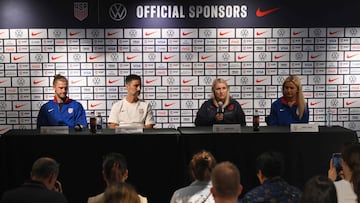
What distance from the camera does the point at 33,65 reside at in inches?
266

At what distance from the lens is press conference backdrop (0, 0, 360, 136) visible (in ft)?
22.1

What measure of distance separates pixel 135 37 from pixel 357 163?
391 cm

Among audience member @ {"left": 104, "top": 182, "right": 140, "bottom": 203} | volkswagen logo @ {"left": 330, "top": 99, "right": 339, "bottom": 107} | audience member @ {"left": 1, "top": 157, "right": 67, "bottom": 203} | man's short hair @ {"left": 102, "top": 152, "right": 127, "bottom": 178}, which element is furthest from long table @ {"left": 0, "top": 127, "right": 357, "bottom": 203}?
volkswagen logo @ {"left": 330, "top": 99, "right": 339, "bottom": 107}

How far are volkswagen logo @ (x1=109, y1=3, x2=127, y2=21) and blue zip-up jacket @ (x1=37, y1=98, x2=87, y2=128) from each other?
1406mm

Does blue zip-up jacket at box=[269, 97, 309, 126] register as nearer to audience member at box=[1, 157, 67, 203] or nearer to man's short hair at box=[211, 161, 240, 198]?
man's short hair at box=[211, 161, 240, 198]

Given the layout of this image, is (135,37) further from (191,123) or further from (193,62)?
(191,123)

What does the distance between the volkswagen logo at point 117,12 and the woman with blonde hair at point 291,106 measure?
2.33 metres

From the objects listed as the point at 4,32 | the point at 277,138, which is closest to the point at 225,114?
the point at 277,138

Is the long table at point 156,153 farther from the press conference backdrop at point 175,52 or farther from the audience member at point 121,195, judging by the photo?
the press conference backdrop at point 175,52

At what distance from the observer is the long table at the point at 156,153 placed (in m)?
4.60

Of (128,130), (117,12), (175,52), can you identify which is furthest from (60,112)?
(175,52)

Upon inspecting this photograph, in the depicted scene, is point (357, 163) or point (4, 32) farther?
point (4, 32)

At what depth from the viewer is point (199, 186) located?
11.4 feet

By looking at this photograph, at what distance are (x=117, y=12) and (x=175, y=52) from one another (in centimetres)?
86
